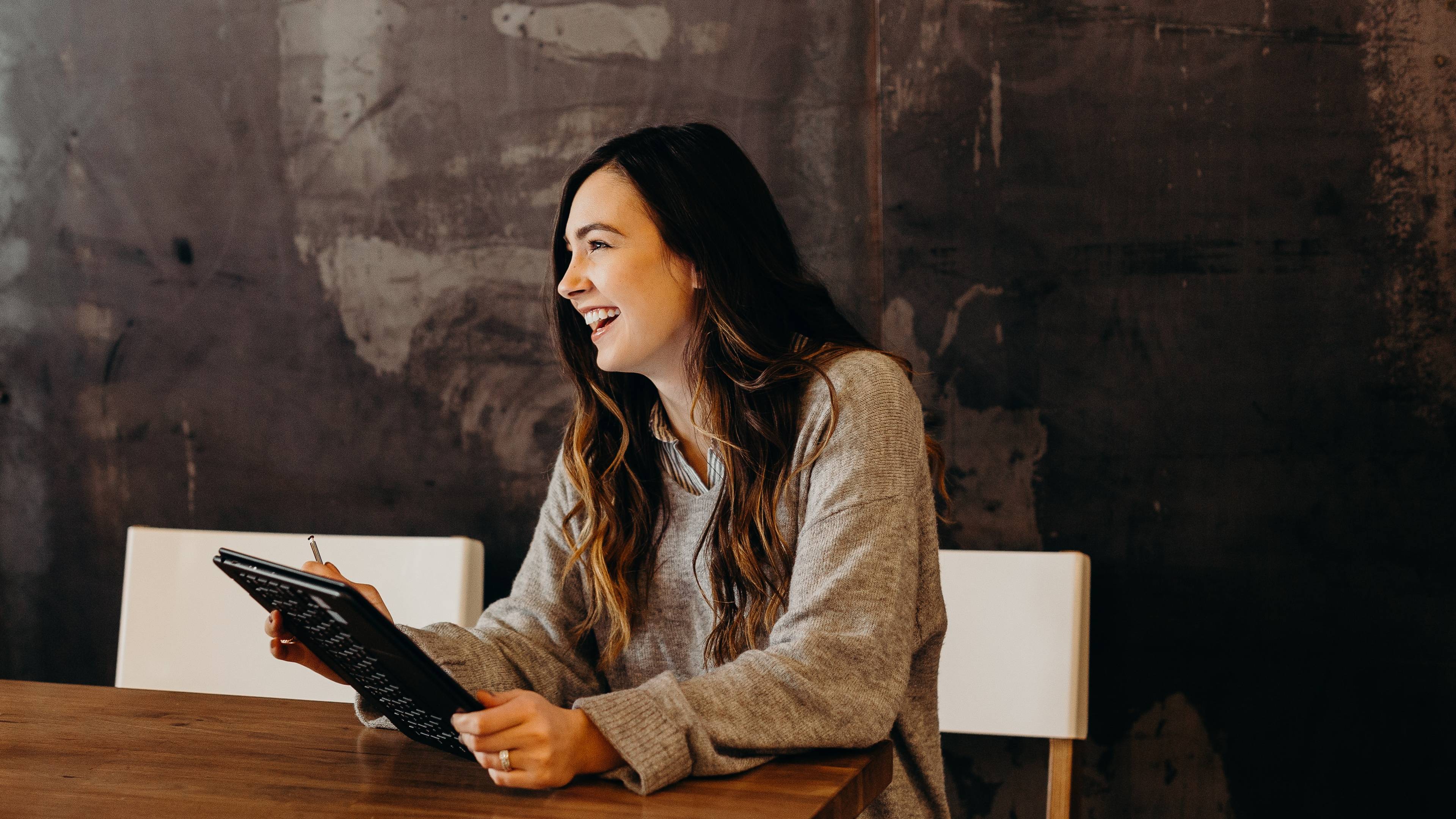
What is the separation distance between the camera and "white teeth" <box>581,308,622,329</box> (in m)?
1.35

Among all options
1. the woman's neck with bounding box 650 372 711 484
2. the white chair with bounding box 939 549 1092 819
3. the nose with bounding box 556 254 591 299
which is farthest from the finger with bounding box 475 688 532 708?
the white chair with bounding box 939 549 1092 819

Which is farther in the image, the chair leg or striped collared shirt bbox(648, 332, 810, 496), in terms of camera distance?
the chair leg

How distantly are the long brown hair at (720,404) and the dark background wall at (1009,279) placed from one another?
0.59 meters

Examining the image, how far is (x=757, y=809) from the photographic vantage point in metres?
0.82

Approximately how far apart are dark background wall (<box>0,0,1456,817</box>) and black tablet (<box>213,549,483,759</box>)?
1172 millimetres

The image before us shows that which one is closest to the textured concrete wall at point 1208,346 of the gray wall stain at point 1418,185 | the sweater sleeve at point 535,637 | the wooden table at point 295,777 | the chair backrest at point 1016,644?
the gray wall stain at point 1418,185

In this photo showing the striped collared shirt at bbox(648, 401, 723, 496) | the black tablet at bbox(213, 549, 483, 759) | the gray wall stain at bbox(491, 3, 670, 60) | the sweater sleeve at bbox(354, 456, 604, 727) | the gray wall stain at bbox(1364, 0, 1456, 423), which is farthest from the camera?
the gray wall stain at bbox(491, 3, 670, 60)

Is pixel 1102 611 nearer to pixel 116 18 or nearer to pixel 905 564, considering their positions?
pixel 905 564

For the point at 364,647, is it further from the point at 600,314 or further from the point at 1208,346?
the point at 1208,346

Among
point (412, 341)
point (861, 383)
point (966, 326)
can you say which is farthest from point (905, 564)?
point (412, 341)

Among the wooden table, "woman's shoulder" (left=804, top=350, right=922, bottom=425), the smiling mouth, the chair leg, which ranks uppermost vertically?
the smiling mouth

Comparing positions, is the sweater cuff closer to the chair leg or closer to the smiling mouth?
the smiling mouth

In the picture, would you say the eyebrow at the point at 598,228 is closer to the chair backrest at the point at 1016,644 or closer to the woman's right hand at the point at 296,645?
the woman's right hand at the point at 296,645

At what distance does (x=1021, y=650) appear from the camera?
167 cm
